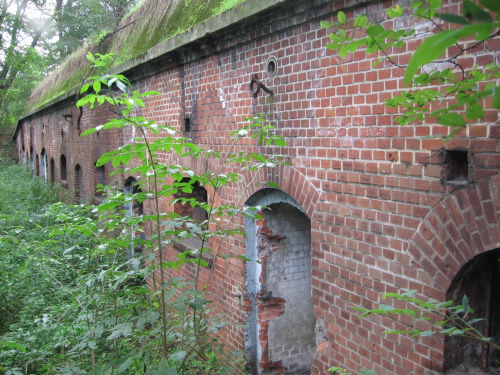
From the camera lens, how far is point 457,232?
248 centimetres

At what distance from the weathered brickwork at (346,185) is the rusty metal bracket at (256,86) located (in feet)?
0.17

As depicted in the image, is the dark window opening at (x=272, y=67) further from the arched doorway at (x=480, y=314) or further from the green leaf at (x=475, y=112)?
the green leaf at (x=475, y=112)

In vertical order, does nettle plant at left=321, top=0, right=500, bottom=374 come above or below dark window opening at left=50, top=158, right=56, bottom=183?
above

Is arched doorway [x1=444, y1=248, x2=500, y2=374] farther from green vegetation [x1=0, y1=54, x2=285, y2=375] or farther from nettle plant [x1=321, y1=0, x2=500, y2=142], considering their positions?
green vegetation [x1=0, y1=54, x2=285, y2=375]

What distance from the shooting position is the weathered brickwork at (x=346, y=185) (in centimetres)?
251

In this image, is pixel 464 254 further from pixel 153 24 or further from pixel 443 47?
pixel 153 24

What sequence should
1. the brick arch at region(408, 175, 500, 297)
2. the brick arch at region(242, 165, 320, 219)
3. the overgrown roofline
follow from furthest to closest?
the overgrown roofline
the brick arch at region(242, 165, 320, 219)
the brick arch at region(408, 175, 500, 297)

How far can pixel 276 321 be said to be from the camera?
4715 millimetres

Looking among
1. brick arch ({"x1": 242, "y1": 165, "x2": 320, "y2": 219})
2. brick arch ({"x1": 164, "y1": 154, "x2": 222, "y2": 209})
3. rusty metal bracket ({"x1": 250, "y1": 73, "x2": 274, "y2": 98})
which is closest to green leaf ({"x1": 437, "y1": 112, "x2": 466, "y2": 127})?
brick arch ({"x1": 242, "y1": 165, "x2": 320, "y2": 219})

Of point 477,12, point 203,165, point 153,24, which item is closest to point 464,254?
point 477,12

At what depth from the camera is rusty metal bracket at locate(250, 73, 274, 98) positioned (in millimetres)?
3979

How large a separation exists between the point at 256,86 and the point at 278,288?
216cm

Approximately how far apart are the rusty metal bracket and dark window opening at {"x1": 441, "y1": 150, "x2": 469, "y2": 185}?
73.5 inches

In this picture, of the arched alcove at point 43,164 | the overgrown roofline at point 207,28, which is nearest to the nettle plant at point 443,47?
the overgrown roofline at point 207,28
